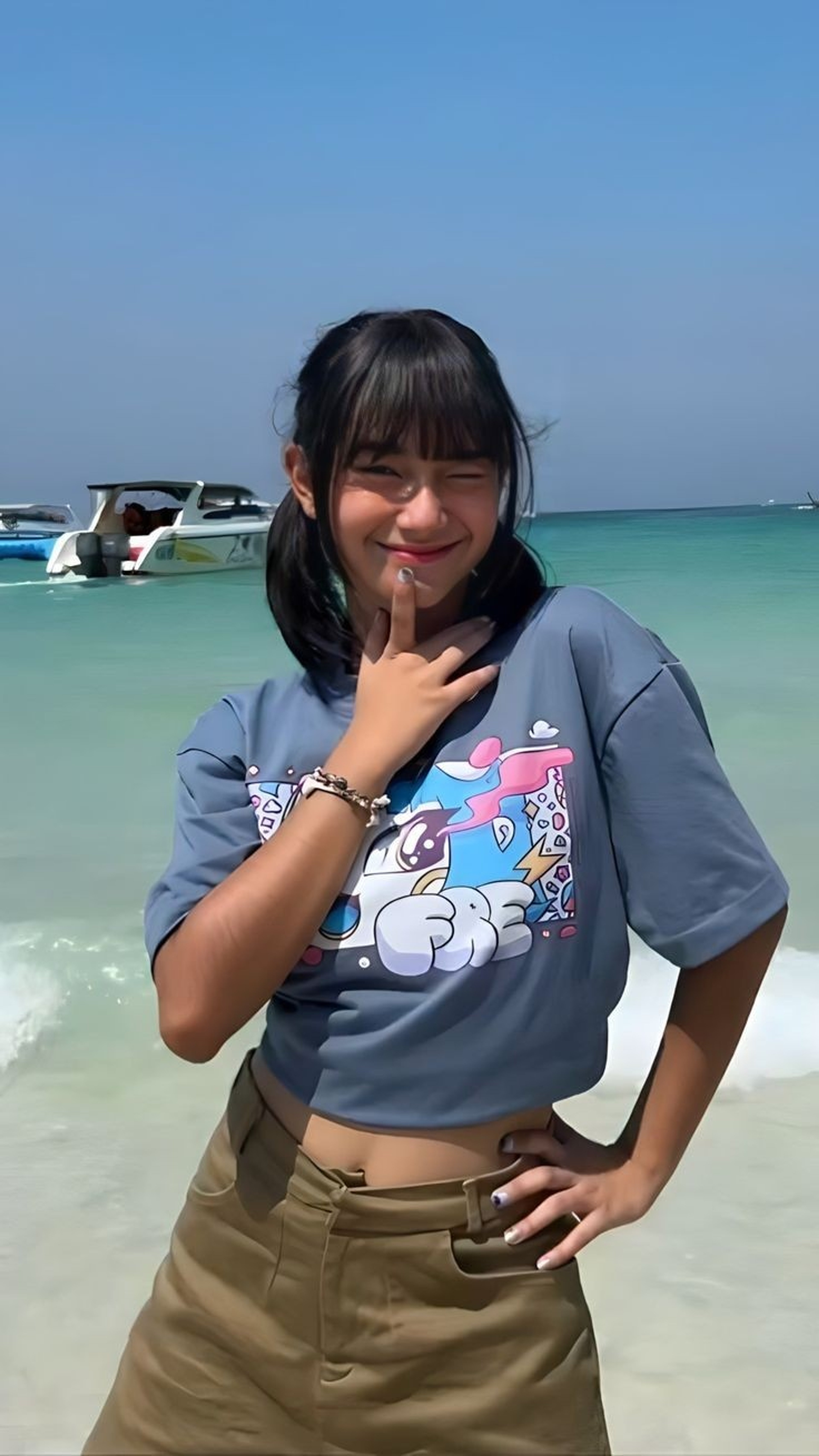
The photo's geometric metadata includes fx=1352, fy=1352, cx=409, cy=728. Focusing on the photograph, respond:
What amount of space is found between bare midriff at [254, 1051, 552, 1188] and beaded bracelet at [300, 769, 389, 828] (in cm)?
28

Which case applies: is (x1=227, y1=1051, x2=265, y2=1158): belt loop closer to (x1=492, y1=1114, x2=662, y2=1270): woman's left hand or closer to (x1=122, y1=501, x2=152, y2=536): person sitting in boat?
(x1=492, y1=1114, x2=662, y2=1270): woman's left hand

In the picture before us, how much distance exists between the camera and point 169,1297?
1344mm

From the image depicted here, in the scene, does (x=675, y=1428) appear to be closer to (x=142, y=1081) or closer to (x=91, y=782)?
(x=142, y=1081)

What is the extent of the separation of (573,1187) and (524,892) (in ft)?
0.93

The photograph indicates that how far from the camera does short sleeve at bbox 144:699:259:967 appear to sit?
51.3 inches

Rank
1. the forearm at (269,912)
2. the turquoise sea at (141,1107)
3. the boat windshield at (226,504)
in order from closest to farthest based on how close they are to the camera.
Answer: the forearm at (269,912) → the turquoise sea at (141,1107) → the boat windshield at (226,504)

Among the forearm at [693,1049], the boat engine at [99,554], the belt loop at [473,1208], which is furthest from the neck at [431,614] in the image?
the boat engine at [99,554]

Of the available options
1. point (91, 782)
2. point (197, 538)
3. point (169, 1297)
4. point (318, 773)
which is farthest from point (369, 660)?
point (197, 538)

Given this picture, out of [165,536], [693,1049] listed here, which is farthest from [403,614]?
[165,536]

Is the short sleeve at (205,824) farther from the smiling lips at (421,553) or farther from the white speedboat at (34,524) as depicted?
the white speedboat at (34,524)

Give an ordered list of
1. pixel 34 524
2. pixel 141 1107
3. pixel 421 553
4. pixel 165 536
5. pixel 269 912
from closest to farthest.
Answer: pixel 269 912, pixel 421 553, pixel 141 1107, pixel 165 536, pixel 34 524

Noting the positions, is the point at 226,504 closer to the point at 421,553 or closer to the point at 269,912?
the point at 421,553

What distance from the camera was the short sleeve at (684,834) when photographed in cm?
122

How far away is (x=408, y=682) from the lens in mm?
1276
